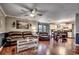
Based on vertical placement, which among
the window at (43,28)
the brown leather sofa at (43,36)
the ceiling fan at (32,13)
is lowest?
the brown leather sofa at (43,36)

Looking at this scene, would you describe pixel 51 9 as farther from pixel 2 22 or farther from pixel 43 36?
pixel 2 22

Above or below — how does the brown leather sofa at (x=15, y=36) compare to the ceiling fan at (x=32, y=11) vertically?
below

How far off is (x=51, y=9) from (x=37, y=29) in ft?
1.77

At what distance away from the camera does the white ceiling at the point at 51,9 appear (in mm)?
2236

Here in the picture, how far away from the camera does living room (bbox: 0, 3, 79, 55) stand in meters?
2.24

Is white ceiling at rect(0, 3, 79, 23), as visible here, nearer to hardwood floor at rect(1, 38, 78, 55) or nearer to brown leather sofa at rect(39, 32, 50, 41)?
brown leather sofa at rect(39, 32, 50, 41)

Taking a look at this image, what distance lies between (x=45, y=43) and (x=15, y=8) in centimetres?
101

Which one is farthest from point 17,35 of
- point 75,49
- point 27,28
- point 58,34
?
point 75,49

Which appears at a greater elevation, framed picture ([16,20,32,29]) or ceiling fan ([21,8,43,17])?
ceiling fan ([21,8,43,17])

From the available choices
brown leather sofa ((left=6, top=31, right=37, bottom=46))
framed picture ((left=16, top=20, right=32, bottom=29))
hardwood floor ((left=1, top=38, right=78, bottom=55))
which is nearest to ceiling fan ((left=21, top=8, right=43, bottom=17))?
framed picture ((left=16, top=20, right=32, bottom=29))

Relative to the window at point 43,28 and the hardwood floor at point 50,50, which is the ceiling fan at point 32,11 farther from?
the hardwood floor at point 50,50

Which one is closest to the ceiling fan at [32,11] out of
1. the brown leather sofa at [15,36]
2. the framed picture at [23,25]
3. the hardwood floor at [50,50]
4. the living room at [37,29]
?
the living room at [37,29]

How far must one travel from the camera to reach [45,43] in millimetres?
2383

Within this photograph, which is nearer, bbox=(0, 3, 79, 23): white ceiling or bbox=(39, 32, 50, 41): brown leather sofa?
bbox=(0, 3, 79, 23): white ceiling
